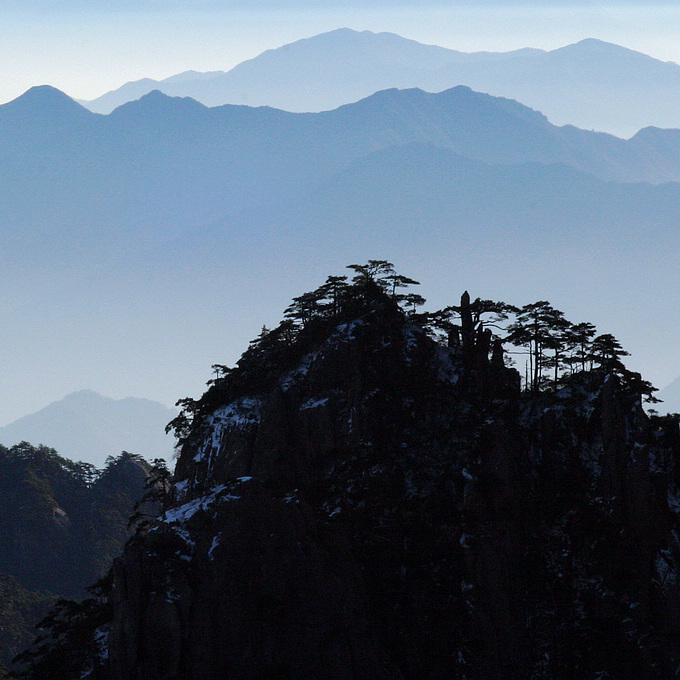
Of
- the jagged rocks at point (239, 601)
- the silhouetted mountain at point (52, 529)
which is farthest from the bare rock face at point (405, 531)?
the silhouetted mountain at point (52, 529)

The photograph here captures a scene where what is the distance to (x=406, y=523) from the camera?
274 ft

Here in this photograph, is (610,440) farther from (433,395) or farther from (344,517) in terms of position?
(344,517)

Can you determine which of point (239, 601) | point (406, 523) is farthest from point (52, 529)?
point (239, 601)

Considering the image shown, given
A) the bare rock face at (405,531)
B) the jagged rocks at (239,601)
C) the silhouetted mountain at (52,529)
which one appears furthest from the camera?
the silhouetted mountain at (52,529)

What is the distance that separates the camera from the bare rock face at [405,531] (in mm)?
70312

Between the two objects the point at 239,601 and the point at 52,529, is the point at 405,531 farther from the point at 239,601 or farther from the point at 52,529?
the point at 52,529

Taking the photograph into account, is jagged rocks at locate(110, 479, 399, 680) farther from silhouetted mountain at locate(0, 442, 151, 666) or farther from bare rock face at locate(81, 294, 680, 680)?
silhouetted mountain at locate(0, 442, 151, 666)

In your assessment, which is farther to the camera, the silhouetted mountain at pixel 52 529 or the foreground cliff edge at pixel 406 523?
the silhouetted mountain at pixel 52 529

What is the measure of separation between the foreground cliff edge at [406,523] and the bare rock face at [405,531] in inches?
6.4

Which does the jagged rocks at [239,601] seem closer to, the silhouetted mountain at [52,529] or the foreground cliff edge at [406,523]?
the foreground cliff edge at [406,523]

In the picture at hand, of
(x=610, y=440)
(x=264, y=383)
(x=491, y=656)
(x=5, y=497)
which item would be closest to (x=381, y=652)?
(x=491, y=656)

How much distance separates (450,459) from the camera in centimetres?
8850

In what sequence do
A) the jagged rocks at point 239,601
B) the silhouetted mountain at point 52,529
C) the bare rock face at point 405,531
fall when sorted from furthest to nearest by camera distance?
1. the silhouetted mountain at point 52,529
2. the bare rock face at point 405,531
3. the jagged rocks at point 239,601

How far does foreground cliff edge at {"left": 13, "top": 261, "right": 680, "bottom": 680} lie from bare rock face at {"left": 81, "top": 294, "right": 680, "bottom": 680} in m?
0.16
